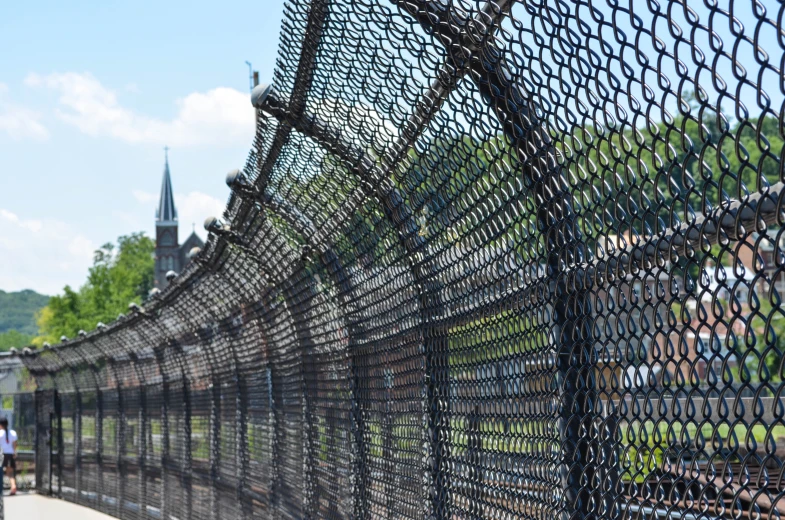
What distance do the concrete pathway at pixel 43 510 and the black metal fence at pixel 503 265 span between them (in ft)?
31.8

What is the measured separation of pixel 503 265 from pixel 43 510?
15.9 metres

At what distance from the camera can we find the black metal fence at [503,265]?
1.84 m

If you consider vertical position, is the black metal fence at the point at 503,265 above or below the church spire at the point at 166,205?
below

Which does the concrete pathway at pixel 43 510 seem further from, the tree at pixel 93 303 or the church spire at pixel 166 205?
the church spire at pixel 166 205

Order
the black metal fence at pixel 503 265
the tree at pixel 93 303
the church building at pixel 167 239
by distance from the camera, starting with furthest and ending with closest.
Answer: the church building at pixel 167 239 < the tree at pixel 93 303 < the black metal fence at pixel 503 265

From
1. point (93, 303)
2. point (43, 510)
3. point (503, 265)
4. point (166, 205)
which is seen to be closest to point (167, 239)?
point (166, 205)

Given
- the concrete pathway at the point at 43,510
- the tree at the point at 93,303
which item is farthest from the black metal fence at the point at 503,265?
the tree at the point at 93,303

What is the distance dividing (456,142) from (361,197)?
1.19 metres

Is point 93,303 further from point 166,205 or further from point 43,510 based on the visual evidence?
point 43,510

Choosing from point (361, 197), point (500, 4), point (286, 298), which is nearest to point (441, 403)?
point (361, 197)

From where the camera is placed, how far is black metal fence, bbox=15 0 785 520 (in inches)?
72.5

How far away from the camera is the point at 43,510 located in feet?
56.5

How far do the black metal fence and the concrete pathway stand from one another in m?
9.68

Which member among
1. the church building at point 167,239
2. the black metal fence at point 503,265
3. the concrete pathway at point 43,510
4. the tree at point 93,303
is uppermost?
the church building at point 167,239
